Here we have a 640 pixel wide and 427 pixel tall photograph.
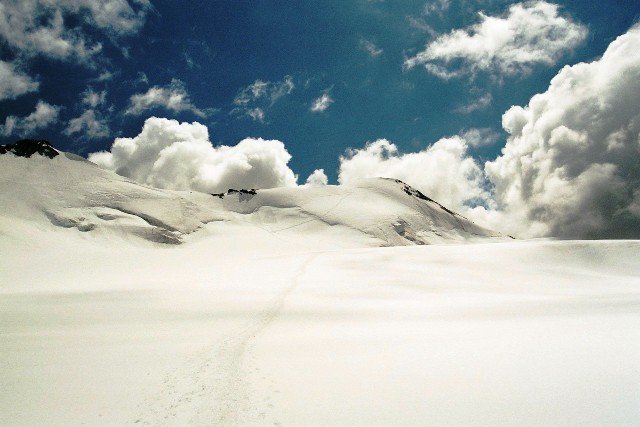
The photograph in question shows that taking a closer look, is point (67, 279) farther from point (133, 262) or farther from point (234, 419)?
point (234, 419)

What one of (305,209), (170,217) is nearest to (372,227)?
(305,209)

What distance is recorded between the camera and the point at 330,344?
1176 centimetres

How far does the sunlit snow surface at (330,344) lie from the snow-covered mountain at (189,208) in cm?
3569

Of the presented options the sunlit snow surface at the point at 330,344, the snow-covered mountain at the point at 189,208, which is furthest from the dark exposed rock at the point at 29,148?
the sunlit snow surface at the point at 330,344

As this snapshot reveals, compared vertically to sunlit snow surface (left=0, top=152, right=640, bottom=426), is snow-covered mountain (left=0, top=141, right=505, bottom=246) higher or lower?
higher

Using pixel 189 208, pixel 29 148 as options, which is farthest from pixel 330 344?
pixel 29 148

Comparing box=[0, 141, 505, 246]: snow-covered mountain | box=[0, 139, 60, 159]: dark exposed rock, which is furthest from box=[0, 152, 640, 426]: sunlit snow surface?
box=[0, 139, 60, 159]: dark exposed rock

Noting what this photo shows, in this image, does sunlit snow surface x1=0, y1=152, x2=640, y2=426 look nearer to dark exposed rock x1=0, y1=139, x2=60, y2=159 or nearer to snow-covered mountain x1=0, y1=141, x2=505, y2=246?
snow-covered mountain x1=0, y1=141, x2=505, y2=246

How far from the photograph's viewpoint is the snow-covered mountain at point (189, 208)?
235 ft

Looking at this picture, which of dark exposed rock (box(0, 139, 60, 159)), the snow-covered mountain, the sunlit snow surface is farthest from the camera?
dark exposed rock (box(0, 139, 60, 159))

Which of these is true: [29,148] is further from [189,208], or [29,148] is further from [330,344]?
[330,344]

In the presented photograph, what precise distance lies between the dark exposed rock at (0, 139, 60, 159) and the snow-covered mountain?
206 millimetres

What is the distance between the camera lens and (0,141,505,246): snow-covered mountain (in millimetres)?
71625

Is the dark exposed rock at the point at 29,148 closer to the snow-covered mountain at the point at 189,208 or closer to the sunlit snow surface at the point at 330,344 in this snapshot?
the snow-covered mountain at the point at 189,208
